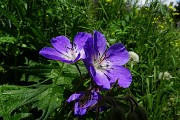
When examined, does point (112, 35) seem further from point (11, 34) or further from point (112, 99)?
point (112, 99)

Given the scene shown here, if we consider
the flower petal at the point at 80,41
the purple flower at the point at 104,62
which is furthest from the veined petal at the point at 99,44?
the flower petal at the point at 80,41

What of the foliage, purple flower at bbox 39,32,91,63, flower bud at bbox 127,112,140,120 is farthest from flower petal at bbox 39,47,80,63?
flower bud at bbox 127,112,140,120

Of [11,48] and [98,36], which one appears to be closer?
[98,36]

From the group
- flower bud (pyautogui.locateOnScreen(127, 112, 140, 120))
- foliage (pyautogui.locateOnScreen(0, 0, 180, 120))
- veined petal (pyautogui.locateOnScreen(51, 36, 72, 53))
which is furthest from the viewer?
foliage (pyautogui.locateOnScreen(0, 0, 180, 120))

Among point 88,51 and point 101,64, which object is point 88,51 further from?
point 101,64

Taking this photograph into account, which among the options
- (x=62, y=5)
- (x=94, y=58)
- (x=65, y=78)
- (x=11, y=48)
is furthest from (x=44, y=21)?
(x=94, y=58)

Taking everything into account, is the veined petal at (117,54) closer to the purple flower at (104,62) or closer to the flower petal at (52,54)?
the purple flower at (104,62)

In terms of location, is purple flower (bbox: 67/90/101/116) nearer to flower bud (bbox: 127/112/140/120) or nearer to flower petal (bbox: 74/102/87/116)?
flower petal (bbox: 74/102/87/116)
